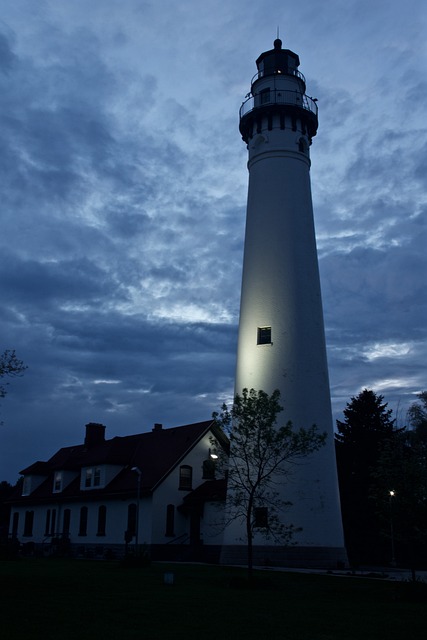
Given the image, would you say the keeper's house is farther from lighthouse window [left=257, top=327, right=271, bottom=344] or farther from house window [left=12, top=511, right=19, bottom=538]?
lighthouse window [left=257, top=327, right=271, bottom=344]

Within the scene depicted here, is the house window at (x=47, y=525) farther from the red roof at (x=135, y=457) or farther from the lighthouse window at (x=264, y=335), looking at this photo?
the lighthouse window at (x=264, y=335)

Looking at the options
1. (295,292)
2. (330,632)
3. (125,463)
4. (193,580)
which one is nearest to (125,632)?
(330,632)

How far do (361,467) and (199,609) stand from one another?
29.1m

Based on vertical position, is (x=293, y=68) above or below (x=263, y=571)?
above

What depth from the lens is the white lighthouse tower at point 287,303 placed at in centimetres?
2998

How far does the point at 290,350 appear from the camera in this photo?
3153cm

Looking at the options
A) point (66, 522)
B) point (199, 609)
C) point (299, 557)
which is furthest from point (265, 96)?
point (66, 522)

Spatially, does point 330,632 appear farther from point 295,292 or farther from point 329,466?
point 295,292

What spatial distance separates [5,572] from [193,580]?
24.3ft

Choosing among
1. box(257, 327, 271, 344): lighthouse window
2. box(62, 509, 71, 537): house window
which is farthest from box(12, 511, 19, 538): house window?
box(257, 327, 271, 344): lighthouse window

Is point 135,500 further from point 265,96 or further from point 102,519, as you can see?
point 265,96

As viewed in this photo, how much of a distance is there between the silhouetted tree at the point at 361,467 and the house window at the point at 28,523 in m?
24.0

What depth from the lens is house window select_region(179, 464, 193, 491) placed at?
131 feet

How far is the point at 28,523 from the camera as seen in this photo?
→ 50562 millimetres
